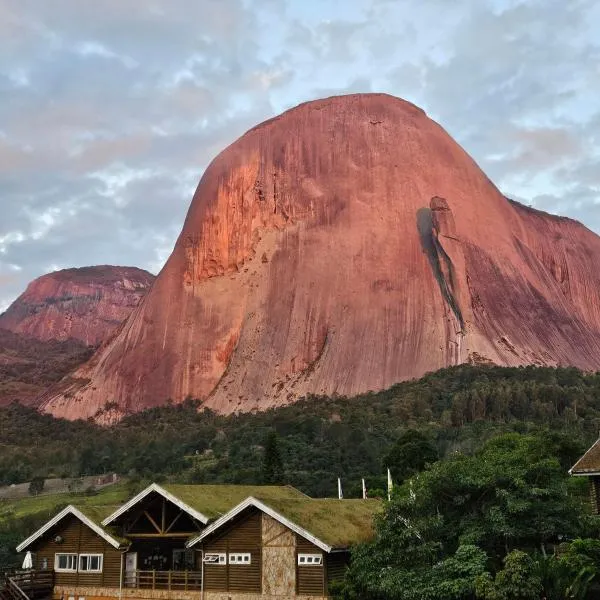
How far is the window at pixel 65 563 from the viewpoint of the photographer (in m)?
22.9

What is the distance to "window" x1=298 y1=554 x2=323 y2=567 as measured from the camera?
1908 cm

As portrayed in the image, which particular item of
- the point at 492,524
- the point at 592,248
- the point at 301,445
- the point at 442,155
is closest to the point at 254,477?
the point at 301,445

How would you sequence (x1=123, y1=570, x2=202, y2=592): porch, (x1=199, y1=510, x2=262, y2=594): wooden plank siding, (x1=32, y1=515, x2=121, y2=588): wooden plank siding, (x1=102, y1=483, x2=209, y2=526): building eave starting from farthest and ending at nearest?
(x1=32, y1=515, x2=121, y2=588): wooden plank siding < (x1=123, y1=570, x2=202, y2=592): porch < (x1=102, y1=483, x2=209, y2=526): building eave < (x1=199, y1=510, x2=262, y2=594): wooden plank siding

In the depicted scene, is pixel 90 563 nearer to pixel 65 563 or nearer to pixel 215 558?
pixel 65 563

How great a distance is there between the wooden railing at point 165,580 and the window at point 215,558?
502mm

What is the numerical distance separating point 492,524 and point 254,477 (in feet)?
83.9

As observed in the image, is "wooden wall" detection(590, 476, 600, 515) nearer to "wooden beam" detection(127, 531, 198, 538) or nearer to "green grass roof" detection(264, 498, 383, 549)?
"green grass roof" detection(264, 498, 383, 549)

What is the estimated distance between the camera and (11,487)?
54.5 m

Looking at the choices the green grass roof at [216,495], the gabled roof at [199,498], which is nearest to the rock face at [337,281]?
the green grass roof at [216,495]

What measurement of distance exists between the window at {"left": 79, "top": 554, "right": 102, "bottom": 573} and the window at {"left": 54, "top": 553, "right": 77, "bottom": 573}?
227 millimetres

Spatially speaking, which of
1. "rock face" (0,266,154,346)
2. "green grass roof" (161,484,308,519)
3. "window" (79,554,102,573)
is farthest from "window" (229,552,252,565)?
"rock face" (0,266,154,346)

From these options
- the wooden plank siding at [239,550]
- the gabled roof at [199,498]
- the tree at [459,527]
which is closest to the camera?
the tree at [459,527]

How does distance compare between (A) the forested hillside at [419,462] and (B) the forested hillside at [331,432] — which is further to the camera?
(B) the forested hillside at [331,432]

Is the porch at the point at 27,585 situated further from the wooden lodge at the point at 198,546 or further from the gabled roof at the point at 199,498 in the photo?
the gabled roof at the point at 199,498
